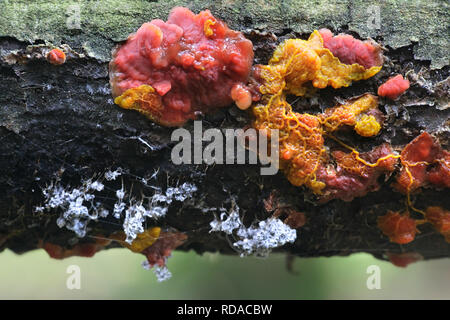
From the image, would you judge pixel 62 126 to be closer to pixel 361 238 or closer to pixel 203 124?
pixel 203 124

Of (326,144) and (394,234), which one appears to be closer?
(326,144)

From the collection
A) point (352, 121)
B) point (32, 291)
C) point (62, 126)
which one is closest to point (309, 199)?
point (352, 121)

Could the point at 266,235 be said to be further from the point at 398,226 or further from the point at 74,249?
the point at 74,249

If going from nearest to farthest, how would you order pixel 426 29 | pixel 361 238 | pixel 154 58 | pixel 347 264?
pixel 154 58 → pixel 426 29 → pixel 361 238 → pixel 347 264

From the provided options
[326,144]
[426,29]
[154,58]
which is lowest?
[326,144]

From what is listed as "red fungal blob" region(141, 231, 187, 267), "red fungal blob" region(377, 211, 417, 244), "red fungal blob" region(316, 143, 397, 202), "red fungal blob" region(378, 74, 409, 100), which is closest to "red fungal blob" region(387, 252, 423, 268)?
"red fungal blob" region(377, 211, 417, 244)

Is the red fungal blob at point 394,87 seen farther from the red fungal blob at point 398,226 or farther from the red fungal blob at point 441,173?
the red fungal blob at point 398,226

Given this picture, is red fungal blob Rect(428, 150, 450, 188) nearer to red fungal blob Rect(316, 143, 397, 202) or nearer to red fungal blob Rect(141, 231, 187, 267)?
red fungal blob Rect(316, 143, 397, 202)
